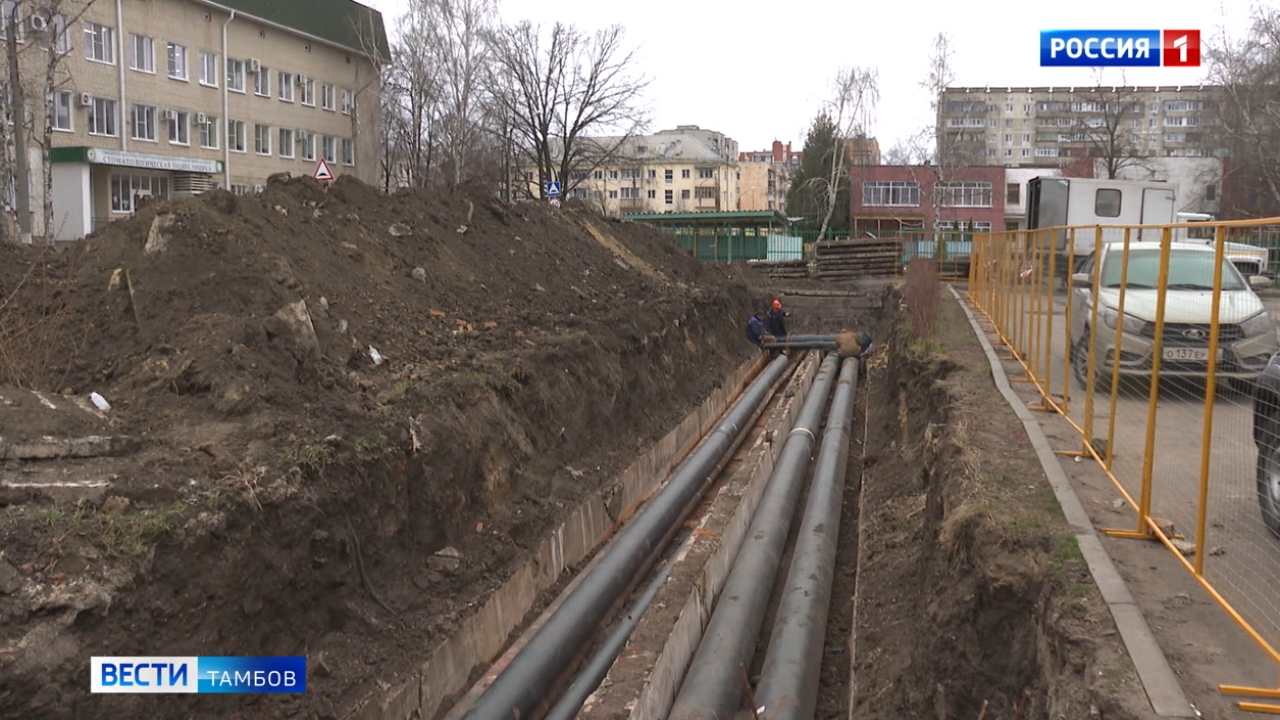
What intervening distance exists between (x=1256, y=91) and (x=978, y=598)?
125 ft

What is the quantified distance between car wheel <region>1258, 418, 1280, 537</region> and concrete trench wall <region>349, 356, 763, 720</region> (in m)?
5.16

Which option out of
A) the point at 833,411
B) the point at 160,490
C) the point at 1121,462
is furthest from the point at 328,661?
the point at 833,411

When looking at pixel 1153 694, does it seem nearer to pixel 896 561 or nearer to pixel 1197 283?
pixel 1197 283

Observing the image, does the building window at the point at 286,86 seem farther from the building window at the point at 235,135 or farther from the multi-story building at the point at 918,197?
the multi-story building at the point at 918,197

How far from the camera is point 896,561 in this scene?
7707 millimetres

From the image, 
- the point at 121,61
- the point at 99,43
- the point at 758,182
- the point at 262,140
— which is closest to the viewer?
the point at 99,43

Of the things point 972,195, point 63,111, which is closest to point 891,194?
point 972,195

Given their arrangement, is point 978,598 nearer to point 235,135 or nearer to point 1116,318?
point 1116,318

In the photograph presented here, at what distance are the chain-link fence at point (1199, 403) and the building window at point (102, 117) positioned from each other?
3258 cm

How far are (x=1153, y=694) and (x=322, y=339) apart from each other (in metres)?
7.94

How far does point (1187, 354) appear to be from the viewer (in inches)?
191

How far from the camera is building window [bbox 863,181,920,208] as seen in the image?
5484cm

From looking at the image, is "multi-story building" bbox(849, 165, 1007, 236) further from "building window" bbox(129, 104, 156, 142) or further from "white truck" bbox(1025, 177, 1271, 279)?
"building window" bbox(129, 104, 156, 142)

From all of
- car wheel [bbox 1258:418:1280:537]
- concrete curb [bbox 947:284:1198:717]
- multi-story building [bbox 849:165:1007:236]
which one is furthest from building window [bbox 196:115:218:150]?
car wheel [bbox 1258:418:1280:537]
